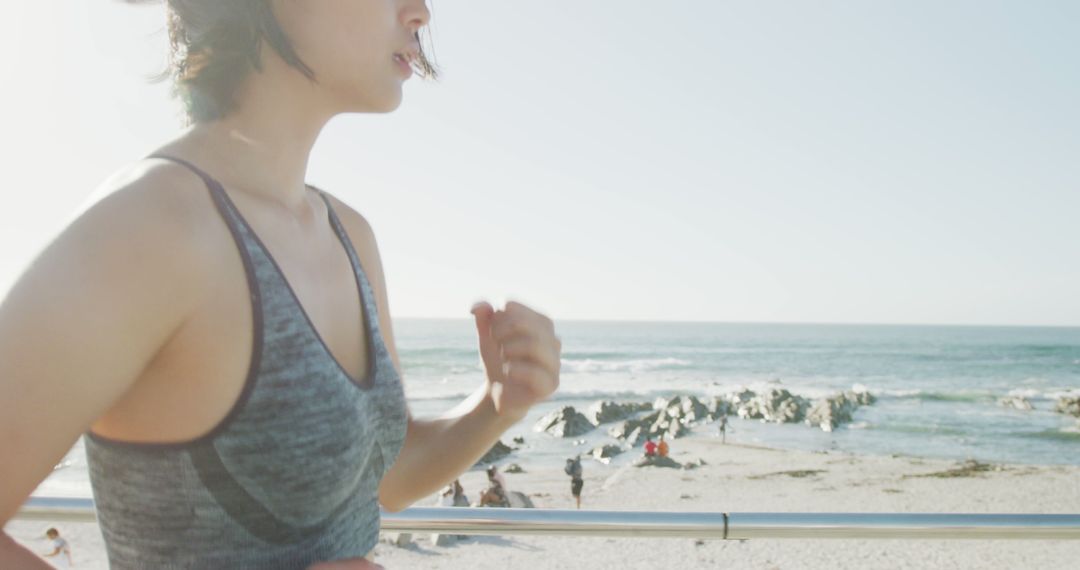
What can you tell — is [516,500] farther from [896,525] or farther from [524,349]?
[524,349]

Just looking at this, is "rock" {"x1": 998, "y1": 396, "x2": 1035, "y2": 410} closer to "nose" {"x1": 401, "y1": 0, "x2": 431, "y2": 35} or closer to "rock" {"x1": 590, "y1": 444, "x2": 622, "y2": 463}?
"rock" {"x1": 590, "y1": 444, "x2": 622, "y2": 463}

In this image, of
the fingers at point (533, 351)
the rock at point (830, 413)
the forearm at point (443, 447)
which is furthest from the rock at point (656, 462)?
the fingers at point (533, 351)

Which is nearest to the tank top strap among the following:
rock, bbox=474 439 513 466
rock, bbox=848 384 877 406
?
rock, bbox=474 439 513 466

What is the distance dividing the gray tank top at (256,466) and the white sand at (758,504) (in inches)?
253

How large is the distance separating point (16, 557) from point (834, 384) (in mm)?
47019

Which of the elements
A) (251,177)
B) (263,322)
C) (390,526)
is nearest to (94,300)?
(263,322)

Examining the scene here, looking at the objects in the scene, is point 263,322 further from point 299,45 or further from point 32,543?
point 32,543

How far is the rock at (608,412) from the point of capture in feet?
95.2

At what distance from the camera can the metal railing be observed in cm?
151

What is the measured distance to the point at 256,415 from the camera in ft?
2.43

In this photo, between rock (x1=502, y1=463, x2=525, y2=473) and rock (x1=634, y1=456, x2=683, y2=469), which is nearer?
rock (x1=502, y1=463, x2=525, y2=473)

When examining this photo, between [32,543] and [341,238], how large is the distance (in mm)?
12397

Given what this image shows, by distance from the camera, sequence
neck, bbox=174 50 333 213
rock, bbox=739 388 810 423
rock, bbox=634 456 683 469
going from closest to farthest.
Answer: neck, bbox=174 50 333 213, rock, bbox=634 456 683 469, rock, bbox=739 388 810 423

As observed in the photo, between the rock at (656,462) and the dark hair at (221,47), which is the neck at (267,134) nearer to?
the dark hair at (221,47)
